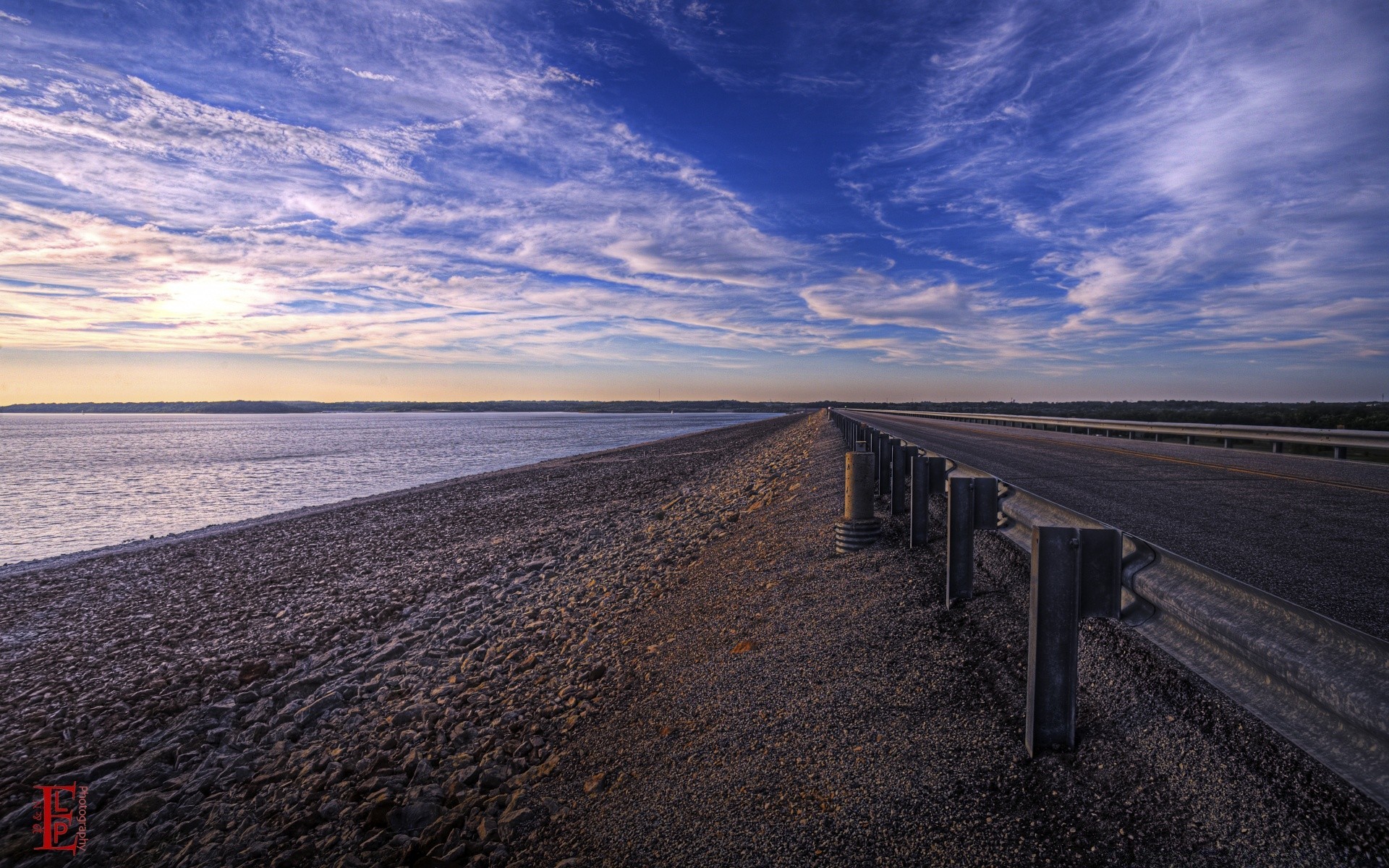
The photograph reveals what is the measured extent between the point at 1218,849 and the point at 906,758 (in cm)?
113

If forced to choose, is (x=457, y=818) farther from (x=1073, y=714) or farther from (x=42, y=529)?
(x=42, y=529)

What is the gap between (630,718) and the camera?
421cm

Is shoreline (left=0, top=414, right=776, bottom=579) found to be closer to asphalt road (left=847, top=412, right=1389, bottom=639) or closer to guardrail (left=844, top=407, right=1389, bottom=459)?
asphalt road (left=847, top=412, right=1389, bottom=639)

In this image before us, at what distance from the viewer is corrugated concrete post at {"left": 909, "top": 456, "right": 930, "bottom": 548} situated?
6.13m

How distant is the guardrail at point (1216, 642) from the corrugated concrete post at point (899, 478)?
383 cm

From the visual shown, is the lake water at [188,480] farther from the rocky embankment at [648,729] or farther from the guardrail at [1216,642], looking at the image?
the guardrail at [1216,642]

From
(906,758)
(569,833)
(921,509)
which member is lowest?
(569,833)

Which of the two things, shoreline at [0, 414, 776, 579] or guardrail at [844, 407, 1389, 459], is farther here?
guardrail at [844, 407, 1389, 459]

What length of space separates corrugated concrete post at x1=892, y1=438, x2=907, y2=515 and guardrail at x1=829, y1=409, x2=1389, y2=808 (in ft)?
12.6

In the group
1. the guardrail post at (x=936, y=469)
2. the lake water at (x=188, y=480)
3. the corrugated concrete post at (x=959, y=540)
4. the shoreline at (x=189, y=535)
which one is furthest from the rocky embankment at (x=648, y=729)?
the lake water at (x=188, y=480)

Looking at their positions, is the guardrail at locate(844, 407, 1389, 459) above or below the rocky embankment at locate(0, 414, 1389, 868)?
above

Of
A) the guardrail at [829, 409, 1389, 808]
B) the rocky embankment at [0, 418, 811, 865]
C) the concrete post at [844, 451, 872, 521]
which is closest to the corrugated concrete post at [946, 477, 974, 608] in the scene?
the guardrail at [829, 409, 1389, 808]

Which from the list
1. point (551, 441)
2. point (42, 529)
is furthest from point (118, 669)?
point (551, 441)

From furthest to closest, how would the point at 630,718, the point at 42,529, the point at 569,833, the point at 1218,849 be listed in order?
the point at 42,529 < the point at 630,718 < the point at 569,833 < the point at 1218,849
